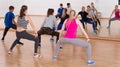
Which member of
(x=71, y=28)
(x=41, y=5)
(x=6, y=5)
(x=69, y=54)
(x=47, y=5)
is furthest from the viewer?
(x=41, y=5)

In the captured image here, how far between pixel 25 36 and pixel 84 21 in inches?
177

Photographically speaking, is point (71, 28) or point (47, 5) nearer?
point (71, 28)

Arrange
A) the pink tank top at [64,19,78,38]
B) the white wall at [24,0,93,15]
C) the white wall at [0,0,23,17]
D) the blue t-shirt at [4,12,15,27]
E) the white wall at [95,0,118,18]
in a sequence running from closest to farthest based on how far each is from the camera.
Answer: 1. the pink tank top at [64,19,78,38]
2. the blue t-shirt at [4,12,15,27]
3. the white wall at [95,0,118,18]
4. the white wall at [24,0,93,15]
5. the white wall at [0,0,23,17]

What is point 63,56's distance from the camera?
24.5 ft

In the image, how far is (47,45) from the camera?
30.2 ft

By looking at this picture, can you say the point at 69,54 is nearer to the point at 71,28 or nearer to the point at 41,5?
the point at 71,28

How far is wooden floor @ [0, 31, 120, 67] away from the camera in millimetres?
6566

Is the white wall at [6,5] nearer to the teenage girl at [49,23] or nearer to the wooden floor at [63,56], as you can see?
the wooden floor at [63,56]

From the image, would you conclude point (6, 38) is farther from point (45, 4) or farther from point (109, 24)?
point (45, 4)

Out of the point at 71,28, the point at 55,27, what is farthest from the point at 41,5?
the point at 71,28

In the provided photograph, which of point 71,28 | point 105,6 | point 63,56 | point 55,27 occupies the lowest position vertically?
point 63,56

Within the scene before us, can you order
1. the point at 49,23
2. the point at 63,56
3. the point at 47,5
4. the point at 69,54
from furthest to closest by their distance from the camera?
the point at 47,5, the point at 49,23, the point at 69,54, the point at 63,56

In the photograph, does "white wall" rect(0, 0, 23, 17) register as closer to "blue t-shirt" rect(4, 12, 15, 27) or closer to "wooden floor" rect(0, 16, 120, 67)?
"wooden floor" rect(0, 16, 120, 67)

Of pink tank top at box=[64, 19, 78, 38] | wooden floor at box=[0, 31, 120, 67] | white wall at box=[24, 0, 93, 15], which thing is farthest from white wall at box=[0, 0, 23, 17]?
pink tank top at box=[64, 19, 78, 38]
